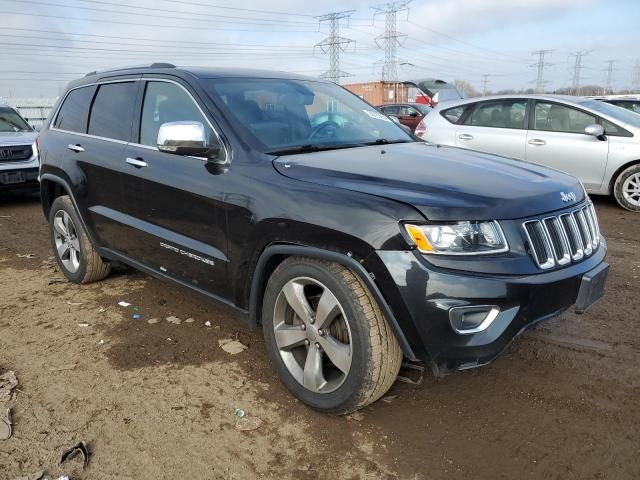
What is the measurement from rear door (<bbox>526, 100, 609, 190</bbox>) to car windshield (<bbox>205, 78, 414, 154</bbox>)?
14.9 feet

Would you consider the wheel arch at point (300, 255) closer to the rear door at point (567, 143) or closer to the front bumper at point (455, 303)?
the front bumper at point (455, 303)

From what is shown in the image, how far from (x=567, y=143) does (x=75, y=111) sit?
6.22m

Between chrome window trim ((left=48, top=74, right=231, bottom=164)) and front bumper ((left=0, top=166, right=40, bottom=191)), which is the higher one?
chrome window trim ((left=48, top=74, right=231, bottom=164))

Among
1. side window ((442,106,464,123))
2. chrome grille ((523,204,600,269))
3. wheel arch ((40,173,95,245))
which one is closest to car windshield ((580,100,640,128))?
side window ((442,106,464,123))

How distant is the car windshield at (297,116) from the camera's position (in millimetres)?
3189

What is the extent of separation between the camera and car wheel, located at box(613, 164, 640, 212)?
24.0 feet

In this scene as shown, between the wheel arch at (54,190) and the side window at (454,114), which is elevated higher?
the side window at (454,114)

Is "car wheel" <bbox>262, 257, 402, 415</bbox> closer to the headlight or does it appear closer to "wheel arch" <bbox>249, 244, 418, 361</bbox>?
"wheel arch" <bbox>249, 244, 418, 361</bbox>

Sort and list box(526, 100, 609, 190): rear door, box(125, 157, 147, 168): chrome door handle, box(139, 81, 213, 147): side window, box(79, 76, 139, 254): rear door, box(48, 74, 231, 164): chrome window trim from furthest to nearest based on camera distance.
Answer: box(526, 100, 609, 190): rear door
box(79, 76, 139, 254): rear door
box(125, 157, 147, 168): chrome door handle
box(139, 81, 213, 147): side window
box(48, 74, 231, 164): chrome window trim

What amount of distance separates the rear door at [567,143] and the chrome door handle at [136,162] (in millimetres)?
6015

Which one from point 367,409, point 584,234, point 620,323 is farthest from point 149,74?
point 620,323

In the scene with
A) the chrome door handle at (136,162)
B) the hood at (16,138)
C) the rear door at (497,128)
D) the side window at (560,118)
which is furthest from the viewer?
the hood at (16,138)

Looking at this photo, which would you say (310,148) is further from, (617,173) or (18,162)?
(18,162)

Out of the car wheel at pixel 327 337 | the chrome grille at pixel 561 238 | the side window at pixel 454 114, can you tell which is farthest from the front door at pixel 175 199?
the side window at pixel 454 114
